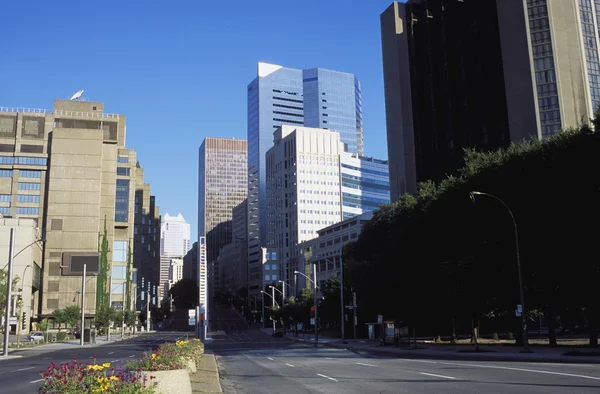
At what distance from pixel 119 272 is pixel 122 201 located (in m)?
18.1

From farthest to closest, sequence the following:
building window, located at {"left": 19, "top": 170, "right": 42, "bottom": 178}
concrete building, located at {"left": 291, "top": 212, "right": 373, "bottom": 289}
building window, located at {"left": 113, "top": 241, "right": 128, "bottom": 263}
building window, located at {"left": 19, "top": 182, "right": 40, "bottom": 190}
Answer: concrete building, located at {"left": 291, "top": 212, "right": 373, "bottom": 289} < building window, located at {"left": 113, "top": 241, "right": 128, "bottom": 263} < building window, located at {"left": 19, "top": 170, "right": 42, "bottom": 178} < building window, located at {"left": 19, "top": 182, "right": 40, "bottom": 190}

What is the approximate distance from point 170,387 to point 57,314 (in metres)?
98.0

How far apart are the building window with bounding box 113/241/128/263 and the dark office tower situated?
6258cm

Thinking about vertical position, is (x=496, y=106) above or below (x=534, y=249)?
above

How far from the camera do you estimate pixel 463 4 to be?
385 feet

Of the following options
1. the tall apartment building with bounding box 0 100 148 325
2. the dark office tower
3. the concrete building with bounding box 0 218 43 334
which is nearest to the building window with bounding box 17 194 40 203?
the tall apartment building with bounding box 0 100 148 325

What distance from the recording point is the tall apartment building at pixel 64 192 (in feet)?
399

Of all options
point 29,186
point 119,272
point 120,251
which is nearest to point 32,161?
point 29,186

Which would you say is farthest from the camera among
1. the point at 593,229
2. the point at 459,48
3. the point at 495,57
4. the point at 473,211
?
the point at 459,48

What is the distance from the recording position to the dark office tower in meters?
102

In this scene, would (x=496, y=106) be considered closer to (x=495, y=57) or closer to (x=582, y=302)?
(x=495, y=57)

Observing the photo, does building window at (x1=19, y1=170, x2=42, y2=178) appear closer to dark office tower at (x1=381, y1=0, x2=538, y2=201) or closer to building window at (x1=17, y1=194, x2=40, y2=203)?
building window at (x1=17, y1=194, x2=40, y2=203)

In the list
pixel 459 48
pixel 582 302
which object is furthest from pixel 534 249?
pixel 459 48

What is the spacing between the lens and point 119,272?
13400 centimetres
